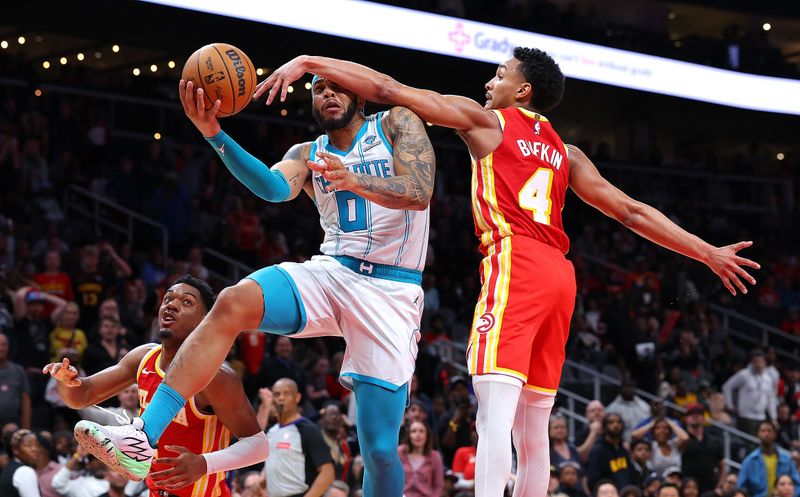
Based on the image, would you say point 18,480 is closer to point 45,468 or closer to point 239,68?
point 45,468

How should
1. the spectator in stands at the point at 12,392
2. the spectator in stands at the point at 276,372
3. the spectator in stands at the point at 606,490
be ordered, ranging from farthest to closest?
the spectator in stands at the point at 276,372, the spectator in stands at the point at 606,490, the spectator in stands at the point at 12,392

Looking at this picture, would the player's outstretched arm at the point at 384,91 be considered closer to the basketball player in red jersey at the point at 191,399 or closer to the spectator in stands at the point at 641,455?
the basketball player in red jersey at the point at 191,399

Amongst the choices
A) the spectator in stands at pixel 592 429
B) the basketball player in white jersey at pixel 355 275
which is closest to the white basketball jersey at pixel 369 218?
the basketball player in white jersey at pixel 355 275

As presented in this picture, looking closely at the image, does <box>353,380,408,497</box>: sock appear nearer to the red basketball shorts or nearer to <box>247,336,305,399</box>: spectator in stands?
the red basketball shorts

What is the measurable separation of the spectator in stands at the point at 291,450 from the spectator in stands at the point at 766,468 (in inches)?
244

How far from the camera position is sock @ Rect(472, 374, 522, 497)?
17.7 ft

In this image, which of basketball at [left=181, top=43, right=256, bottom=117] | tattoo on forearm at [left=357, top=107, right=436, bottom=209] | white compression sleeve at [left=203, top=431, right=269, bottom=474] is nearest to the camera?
tattoo on forearm at [left=357, top=107, right=436, bottom=209]

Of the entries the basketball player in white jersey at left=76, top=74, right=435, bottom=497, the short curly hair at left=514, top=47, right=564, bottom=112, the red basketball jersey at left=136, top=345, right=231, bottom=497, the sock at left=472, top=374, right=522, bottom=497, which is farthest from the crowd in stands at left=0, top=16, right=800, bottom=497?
the short curly hair at left=514, top=47, right=564, bottom=112

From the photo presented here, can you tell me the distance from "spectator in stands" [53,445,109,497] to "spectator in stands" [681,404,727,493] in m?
6.95

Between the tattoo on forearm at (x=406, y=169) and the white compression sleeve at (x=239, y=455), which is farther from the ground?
the tattoo on forearm at (x=406, y=169)

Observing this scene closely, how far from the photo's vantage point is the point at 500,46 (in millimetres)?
18375

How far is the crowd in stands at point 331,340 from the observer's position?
446 inches

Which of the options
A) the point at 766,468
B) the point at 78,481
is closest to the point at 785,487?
the point at 766,468

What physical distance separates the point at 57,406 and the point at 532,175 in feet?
23.7
